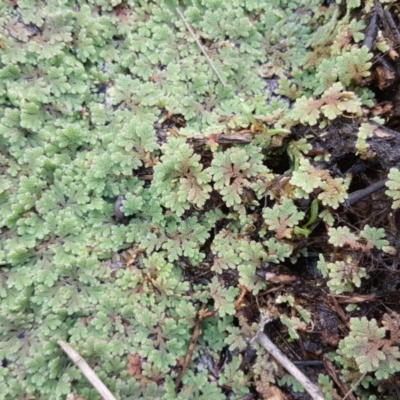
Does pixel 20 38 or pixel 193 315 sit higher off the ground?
pixel 20 38

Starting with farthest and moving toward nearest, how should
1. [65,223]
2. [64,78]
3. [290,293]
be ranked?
[64,78]
[65,223]
[290,293]

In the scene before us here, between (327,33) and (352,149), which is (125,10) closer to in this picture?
(327,33)

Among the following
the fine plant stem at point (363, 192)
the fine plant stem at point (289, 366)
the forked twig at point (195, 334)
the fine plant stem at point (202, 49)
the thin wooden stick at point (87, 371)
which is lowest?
the fine plant stem at point (289, 366)

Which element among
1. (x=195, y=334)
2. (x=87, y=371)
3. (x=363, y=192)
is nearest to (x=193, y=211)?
(x=195, y=334)

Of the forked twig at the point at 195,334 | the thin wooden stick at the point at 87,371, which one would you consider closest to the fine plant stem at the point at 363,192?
the forked twig at the point at 195,334

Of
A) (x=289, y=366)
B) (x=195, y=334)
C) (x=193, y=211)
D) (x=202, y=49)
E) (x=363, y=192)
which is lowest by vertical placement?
(x=289, y=366)

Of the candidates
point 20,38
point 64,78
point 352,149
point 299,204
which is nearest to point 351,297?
point 299,204

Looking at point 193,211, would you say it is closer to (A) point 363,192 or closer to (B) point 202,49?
(A) point 363,192

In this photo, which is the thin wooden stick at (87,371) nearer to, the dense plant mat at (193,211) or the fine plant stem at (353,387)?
the dense plant mat at (193,211)
